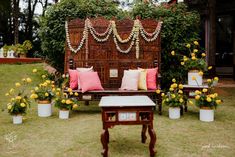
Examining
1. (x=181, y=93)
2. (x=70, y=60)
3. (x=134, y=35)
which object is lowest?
(x=181, y=93)

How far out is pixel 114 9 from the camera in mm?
10438

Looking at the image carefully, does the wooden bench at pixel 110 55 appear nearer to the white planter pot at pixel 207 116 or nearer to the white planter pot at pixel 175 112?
the white planter pot at pixel 175 112

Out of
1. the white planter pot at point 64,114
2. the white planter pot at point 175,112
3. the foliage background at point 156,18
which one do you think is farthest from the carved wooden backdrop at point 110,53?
the white planter pot at point 175,112

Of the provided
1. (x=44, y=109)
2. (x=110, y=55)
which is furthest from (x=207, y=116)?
(x=44, y=109)

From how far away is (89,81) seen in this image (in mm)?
7852

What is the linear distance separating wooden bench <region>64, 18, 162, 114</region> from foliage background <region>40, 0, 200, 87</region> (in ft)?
3.81

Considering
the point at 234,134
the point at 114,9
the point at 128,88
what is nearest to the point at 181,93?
the point at 128,88

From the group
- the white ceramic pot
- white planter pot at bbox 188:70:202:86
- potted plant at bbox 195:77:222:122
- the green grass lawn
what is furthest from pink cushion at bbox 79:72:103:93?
potted plant at bbox 195:77:222:122

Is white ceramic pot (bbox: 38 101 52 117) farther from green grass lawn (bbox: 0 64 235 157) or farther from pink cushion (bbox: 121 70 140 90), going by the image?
pink cushion (bbox: 121 70 140 90)

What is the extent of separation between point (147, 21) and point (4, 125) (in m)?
4.35

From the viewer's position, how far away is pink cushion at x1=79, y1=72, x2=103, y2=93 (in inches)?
306

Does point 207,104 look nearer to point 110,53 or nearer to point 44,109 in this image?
point 110,53

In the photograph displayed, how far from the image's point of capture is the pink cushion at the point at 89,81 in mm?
7771

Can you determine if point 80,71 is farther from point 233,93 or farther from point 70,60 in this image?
point 233,93
